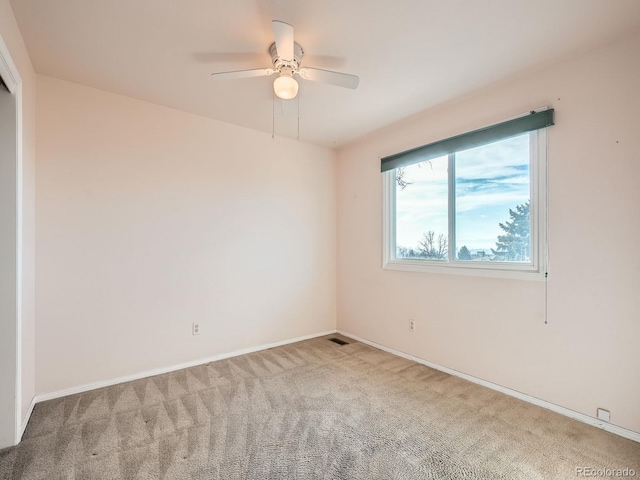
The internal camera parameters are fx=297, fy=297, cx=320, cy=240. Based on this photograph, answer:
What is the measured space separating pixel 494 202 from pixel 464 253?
0.52 metres

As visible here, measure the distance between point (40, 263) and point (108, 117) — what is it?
1289 mm

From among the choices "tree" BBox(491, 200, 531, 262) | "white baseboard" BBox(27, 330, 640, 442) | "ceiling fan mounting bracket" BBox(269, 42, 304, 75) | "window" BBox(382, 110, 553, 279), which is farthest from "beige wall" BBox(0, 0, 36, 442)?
"tree" BBox(491, 200, 531, 262)

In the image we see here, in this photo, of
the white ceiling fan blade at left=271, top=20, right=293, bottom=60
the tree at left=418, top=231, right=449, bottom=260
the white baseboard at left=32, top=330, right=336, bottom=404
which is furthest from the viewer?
the tree at left=418, top=231, right=449, bottom=260

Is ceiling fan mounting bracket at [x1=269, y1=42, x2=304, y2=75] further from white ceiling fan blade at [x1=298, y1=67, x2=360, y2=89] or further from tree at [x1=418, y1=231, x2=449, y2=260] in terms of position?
Result: tree at [x1=418, y1=231, x2=449, y2=260]

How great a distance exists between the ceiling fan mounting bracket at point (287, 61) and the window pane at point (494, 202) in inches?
68.0

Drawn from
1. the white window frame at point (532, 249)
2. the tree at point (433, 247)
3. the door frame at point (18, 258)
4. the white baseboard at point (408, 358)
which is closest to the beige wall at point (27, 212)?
the door frame at point (18, 258)

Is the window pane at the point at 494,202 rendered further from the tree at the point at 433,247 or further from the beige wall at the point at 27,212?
the beige wall at the point at 27,212

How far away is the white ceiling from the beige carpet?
2.25 metres

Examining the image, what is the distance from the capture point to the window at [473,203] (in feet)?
7.34

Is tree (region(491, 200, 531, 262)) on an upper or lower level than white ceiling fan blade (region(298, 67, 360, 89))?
lower

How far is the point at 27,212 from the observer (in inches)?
79.2

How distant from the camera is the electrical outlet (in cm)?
187

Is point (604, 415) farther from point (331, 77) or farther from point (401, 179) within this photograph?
point (331, 77)

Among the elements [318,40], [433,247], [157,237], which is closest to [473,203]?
[433,247]
